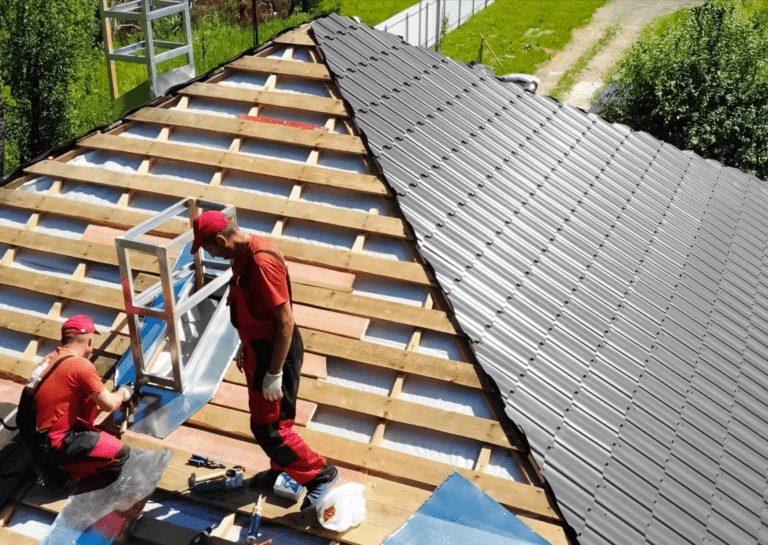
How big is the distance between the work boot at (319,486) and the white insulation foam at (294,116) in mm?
3555

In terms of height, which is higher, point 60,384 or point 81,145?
point 81,145

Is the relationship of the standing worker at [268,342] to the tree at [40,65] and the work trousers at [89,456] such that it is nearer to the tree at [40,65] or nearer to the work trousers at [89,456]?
the work trousers at [89,456]

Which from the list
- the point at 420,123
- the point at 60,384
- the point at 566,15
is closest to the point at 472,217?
the point at 420,123

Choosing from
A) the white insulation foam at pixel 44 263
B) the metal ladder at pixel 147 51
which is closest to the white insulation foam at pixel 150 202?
the white insulation foam at pixel 44 263

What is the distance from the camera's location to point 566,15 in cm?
3684

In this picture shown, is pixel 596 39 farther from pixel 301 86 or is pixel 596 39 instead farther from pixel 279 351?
pixel 279 351

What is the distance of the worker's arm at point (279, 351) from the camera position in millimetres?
4695

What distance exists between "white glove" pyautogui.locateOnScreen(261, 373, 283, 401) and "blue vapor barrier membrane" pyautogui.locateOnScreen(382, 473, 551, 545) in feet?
3.74

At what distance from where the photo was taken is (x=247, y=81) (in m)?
8.05

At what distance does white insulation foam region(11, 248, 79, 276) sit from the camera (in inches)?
278

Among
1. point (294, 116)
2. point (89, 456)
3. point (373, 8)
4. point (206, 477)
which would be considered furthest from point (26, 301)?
point (373, 8)

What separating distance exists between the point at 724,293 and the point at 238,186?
16.8 feet

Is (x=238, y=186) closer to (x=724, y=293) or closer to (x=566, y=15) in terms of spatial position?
(x=724, y=293)

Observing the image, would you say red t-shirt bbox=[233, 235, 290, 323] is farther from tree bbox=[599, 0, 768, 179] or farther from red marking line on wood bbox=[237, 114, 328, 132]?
tree bbox=[599, 0, 768, 179]
